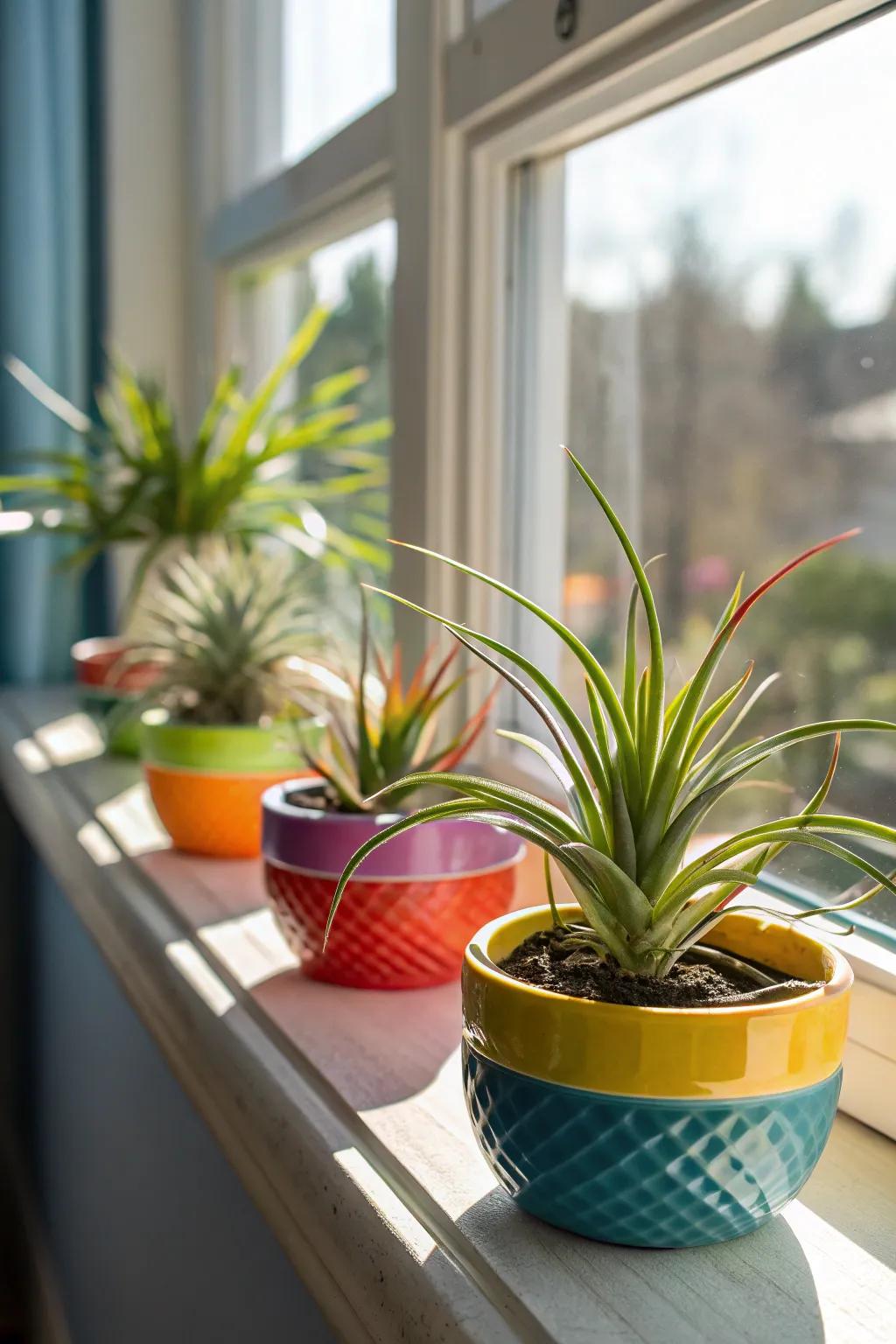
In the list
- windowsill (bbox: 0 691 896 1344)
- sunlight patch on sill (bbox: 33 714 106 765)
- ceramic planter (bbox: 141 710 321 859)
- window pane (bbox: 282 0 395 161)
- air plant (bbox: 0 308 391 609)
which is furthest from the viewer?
sunlight patch on sill (bbox: 33 714 106 765)

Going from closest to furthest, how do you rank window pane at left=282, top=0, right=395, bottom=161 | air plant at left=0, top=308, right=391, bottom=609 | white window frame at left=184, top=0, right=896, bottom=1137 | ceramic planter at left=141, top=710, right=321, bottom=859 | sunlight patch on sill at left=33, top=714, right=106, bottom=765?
1. white window frame at left=184, top=0, right=896, bottom=1137
2. ceramic planter at left=141, top=710, right=321, bottom=859
3. window pane at left=282, top=0, right=395, bottom=161
4. air plant at left=0, top=308, right=391, bottom=609
5. sunlight patch on sill at left=33, top=714, right=106, bottom=765

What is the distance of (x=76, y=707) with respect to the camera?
1792 mm

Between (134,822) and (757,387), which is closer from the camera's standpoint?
(757,387)

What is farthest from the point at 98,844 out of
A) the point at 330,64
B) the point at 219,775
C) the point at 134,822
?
the point at 330,64

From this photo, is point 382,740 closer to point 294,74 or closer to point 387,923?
point 387,923

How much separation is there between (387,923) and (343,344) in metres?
0.92

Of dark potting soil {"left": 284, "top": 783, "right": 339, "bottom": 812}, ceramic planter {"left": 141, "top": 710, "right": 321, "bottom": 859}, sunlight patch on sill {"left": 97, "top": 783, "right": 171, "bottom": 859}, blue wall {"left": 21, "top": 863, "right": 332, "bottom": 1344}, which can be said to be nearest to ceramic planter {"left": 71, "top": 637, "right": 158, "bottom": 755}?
sunlight patch on sill {"left": 97, "top": 783, "right": 171, "bottom": 859}

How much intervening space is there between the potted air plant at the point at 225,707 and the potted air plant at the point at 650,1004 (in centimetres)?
56

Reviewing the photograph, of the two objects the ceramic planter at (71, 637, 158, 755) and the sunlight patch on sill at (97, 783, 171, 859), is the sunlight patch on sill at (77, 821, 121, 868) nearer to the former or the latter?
the sunlight patch on sill at (97, 783, 171, 859)

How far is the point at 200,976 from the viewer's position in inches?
33.6

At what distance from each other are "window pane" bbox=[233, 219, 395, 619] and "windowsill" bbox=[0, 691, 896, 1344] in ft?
1.93

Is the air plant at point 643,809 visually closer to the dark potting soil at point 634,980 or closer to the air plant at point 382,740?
the dark potting soil at point 634,980

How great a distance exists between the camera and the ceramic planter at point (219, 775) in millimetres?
1093

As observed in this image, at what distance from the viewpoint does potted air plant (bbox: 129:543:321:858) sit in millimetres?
1096
